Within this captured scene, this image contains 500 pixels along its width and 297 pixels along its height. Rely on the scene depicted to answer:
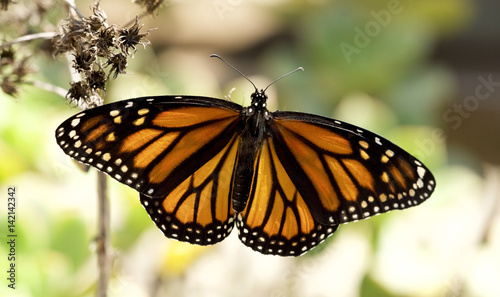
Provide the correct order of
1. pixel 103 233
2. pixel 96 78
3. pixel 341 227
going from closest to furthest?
pixel 96 78 < pixel 103 233 < pixel 341 227

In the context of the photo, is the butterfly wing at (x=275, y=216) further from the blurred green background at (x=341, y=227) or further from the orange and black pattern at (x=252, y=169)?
the blurred green background at (x=341, y=227)

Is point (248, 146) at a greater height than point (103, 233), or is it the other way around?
point (248, 146)

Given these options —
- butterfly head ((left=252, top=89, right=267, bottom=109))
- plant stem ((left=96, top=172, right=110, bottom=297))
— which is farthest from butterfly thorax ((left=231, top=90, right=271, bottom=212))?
plant stem ((left=96, top=172, right=110, bottom=297))

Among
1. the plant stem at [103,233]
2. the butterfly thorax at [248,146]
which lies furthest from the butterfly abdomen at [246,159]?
the plant stem at [103,233]

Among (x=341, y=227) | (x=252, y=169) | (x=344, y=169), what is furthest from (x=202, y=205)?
(x=341, y=227)

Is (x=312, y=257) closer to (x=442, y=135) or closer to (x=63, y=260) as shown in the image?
(x=63, y=260)

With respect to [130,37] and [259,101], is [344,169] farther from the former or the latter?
[130,37]

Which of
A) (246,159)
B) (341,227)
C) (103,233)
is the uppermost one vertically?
(341,227)
